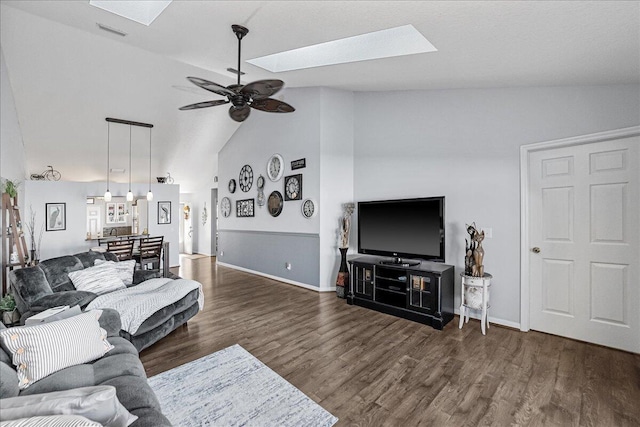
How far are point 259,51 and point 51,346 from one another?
3235 mm

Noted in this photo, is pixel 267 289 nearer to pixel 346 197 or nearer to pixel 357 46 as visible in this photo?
pixel 346 197

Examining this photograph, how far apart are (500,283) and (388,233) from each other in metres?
1.46

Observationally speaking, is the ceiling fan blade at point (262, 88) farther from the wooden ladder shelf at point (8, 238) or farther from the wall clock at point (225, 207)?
the wall clock at point (225, 207)

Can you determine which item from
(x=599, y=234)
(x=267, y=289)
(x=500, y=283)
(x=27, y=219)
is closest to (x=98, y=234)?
(x=27, y=219)

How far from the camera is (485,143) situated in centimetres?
364

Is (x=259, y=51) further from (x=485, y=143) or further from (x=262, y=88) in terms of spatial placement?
(x=485, y=143)

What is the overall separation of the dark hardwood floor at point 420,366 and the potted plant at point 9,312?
1196 mm

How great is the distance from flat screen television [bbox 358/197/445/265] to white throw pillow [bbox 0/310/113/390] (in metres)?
3.27

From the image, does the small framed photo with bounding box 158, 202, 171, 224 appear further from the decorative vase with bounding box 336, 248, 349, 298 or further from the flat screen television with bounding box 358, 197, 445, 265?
the flat screen television with bounding box 358, 197, 445, 265

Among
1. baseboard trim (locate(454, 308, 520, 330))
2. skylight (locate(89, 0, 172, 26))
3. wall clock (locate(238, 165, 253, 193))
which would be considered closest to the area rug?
baseboard trim (locate(454, 308, 520, 330))

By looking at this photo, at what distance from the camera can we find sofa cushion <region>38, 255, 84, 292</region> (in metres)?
2.99

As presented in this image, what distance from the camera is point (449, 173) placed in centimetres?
394

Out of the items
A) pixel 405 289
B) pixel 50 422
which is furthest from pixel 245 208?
pixel 50 422

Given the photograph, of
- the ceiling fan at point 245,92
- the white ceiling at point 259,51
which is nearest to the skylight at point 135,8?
the white ceiling at point 259,51
